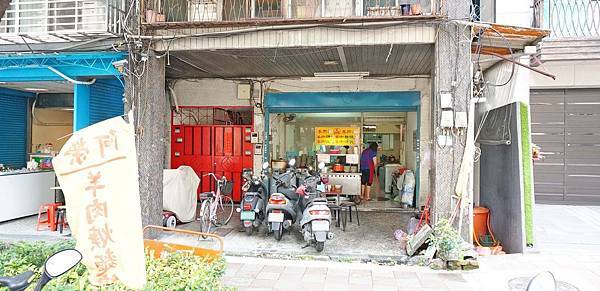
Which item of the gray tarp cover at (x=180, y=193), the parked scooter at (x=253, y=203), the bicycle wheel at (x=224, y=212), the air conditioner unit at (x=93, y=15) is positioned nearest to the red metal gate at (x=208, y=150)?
the bicycle wheel at (x=224, y=212)

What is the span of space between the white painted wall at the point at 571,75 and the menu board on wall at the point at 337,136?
4.64m

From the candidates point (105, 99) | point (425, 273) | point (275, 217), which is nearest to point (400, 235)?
point (425, 273)

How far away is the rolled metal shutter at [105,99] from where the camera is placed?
27.2ft

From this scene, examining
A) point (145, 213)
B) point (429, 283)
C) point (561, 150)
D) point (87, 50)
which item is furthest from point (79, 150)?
point (561, 150)

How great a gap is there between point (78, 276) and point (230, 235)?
401cm

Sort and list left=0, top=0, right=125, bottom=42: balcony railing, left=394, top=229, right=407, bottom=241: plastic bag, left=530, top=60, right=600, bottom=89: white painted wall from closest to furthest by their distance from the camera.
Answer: left=0, top=0, right=125, bottom=42: balcony railing
left=394, top=229, right=407, bottom=241: plastic bag
left=530, top=60, right=600, bottom=89: white painted wall

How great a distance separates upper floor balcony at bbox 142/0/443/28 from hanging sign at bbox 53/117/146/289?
450 centimetres

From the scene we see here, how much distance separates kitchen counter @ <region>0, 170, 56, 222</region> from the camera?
797 centimetres

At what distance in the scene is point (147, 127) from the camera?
6.89 meters

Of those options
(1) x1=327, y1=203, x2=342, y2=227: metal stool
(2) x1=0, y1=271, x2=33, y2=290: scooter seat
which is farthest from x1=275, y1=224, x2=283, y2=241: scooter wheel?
(2) x1=0, y1=271, x2=33, y2=290: scooter seat

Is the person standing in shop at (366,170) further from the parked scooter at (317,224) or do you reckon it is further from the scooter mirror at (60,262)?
the scooter mirror at (60,262)

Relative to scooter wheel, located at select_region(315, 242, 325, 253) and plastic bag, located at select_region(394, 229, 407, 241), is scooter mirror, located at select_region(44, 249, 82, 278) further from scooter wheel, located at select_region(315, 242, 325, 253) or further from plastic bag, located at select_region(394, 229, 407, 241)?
plastic bag, located at select_region(394, 229, 407, 241)

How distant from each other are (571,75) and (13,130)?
1393 cm

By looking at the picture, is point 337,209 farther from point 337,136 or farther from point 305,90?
→ point 337,136
